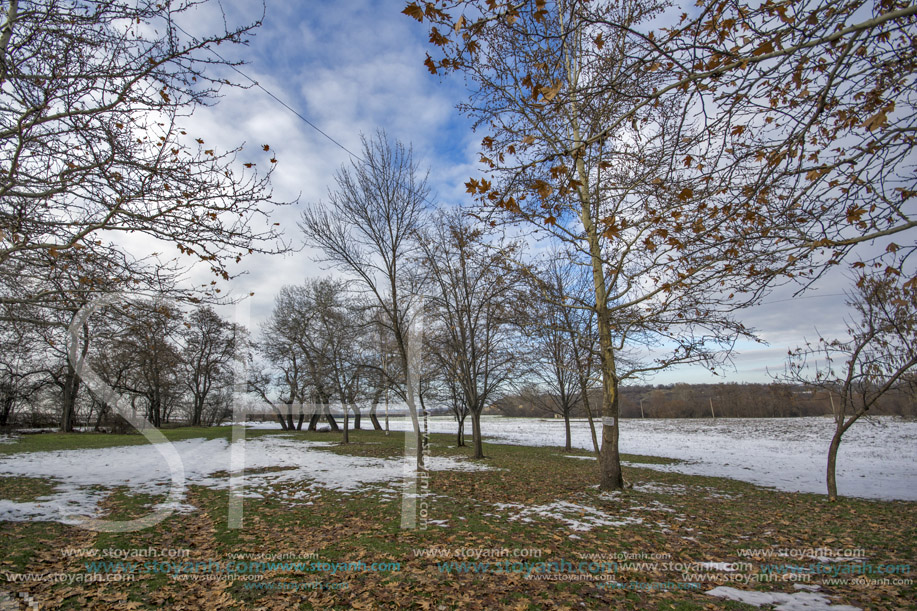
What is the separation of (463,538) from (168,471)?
9418 millimetres

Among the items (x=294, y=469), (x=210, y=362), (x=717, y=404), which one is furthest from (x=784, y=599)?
(x=717, y=404)

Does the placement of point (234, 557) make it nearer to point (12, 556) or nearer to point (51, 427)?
point (12, 556)

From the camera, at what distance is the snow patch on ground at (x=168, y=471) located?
21.6ft

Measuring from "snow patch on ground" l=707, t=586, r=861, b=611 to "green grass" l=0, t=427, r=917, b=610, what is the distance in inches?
5.4

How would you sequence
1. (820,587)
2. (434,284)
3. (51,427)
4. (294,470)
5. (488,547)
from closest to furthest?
(820,587), (488,547), (294,470), (434,284), (51,427)

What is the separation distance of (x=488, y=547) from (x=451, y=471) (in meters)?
6.53

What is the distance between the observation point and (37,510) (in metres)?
5.97

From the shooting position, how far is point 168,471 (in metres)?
10.5

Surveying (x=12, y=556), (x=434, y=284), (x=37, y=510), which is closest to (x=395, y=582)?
(x=12, y=556)

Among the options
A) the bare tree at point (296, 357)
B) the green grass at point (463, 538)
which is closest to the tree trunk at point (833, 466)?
the green grass at point (463, 538)

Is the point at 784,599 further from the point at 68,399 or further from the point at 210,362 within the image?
the point at 210,362

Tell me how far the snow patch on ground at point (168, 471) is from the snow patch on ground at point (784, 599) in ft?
22.9

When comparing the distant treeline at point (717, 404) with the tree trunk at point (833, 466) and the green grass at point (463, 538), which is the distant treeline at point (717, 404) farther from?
the green grass at point (463, 538)

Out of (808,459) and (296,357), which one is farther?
Result: (296,357)
